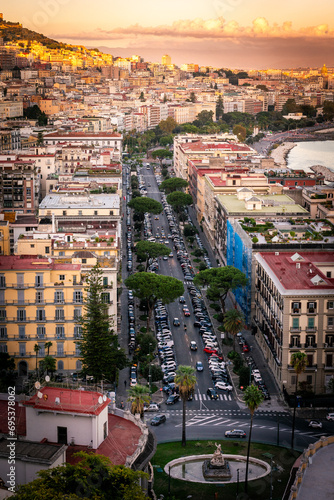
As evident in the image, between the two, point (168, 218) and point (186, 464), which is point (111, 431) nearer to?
point (186, 464)

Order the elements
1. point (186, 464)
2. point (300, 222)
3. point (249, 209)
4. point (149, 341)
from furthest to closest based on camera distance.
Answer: point (249, 209) < point (300, 222) < point (149, 341) < point (186, 464)

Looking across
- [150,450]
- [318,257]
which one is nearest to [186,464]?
[150,450]

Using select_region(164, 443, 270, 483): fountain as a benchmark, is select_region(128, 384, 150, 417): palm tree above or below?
above

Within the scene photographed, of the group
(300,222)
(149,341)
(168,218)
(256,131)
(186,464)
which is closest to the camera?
(186,464)

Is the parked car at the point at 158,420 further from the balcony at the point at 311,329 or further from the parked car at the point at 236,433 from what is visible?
the balcony at the point at 311,329

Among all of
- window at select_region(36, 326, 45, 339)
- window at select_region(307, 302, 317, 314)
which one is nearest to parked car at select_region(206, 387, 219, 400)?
window at select_region(307, 302, 317, 314)

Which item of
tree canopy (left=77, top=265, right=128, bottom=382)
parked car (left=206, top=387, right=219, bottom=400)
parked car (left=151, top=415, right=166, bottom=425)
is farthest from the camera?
parked car (left=206, top=387, right=219, bottom=400)

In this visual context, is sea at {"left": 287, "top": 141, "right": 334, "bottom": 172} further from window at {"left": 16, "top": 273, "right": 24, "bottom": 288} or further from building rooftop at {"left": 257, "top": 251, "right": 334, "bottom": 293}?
window at {"left": 16, "top": 273, "right": 24, "bottom": 288}
